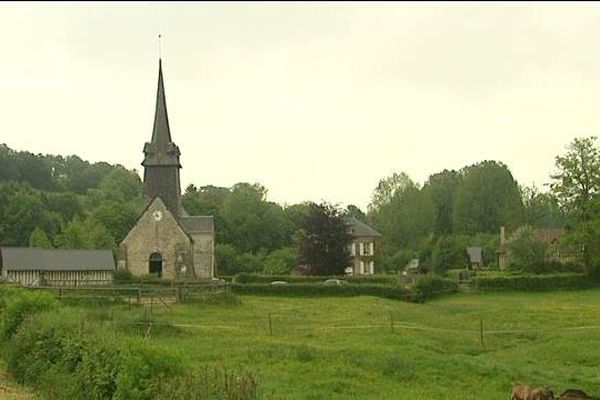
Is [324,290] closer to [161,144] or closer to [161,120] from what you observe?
[161,144]

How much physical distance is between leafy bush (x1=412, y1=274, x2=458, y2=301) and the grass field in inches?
260

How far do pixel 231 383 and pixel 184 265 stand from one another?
2144 inches

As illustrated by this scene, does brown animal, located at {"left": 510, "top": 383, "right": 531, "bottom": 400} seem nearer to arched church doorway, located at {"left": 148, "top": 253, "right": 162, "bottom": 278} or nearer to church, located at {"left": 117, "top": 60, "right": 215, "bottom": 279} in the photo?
church, located at {"left": 117, "top": 60, "right": 215, "bottom": 279}

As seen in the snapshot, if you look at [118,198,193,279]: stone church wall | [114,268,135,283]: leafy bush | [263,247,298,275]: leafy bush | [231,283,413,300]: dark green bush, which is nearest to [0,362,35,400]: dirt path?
[231,283,413,300]: dark green bush

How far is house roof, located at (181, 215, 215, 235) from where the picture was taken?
70750 millimetres

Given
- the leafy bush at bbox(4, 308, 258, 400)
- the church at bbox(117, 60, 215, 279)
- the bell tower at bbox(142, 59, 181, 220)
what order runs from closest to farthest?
the leafy bush at bbox(4, 308, 258, 400)
the church at bbox(117, 60, 215, 279)
the bell tower at bbox(142, 59, 181, 220)

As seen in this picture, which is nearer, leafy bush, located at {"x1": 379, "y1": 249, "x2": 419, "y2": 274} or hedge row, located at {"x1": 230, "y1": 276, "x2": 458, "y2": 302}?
hedge row, located at {"x1": 230, "y1": 276, "x2": 458, "y2": 302}

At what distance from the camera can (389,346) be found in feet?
89.5

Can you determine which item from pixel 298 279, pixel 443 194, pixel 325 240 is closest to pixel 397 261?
pixel 325 240

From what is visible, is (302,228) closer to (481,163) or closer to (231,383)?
(481,163)

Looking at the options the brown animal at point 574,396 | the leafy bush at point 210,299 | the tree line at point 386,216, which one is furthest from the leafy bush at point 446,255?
the brown animal at point 574,396

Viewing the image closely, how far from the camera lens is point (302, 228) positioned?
70625 millimetres

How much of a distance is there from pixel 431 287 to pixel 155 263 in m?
23.4

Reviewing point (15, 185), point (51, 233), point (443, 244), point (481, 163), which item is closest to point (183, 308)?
point (443, 244)
